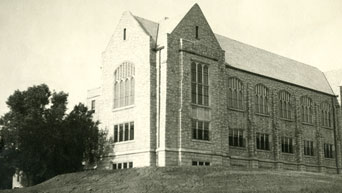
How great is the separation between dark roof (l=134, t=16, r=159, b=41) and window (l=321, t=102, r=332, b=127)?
79.4 feet

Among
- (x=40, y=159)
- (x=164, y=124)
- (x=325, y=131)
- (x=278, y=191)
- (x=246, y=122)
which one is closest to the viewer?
(x=278, y=191)

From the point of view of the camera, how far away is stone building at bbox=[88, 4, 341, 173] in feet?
122

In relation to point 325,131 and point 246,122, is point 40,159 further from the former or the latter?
point 325,131

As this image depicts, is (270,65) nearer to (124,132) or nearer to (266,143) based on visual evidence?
(266,143)

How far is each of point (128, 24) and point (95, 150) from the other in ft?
38.2

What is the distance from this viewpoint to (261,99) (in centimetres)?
4709

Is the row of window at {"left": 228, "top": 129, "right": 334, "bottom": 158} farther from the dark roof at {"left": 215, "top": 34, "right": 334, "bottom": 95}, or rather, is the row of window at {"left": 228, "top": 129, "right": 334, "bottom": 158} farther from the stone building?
the dark roof at {"left": 215, "top": 34, "right": 334, "bottom": 95}

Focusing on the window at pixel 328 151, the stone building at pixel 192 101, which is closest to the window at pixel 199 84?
the stone building at pixel 192 101

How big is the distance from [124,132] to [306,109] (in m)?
23.1

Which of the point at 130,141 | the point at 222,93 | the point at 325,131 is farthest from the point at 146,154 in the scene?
the point at 325,131

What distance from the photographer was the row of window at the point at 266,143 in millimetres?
43281

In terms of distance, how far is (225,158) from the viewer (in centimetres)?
3981

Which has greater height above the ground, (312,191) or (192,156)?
(192,156)

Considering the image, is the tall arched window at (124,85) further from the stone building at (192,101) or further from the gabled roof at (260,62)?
the gabled roof at (260,62)
